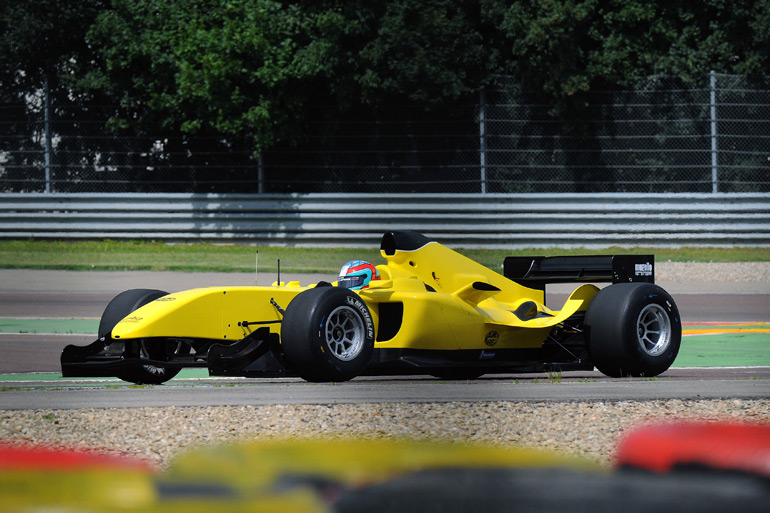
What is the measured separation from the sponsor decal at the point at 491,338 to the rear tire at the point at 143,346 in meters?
1.58

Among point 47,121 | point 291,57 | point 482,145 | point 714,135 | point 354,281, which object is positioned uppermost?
point 291,57

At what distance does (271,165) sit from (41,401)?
11.5m

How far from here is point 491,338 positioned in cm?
575

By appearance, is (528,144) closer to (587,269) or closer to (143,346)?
(587,269)

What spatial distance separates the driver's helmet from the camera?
5.56 metres

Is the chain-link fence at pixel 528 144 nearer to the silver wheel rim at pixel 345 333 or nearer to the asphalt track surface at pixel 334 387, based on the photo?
the asphalt track surface at pixel 334 387

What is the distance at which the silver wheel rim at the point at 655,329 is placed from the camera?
5715mm

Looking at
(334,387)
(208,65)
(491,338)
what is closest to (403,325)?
(491,338)

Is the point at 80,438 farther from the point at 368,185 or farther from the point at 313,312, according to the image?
the point at 368,185

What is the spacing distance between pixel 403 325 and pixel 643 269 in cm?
155

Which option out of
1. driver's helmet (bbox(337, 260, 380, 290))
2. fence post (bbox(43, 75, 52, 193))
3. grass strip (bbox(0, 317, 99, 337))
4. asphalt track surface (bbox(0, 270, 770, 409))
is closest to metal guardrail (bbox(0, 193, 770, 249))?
fence post (bbox(43, 75, 52, 193))

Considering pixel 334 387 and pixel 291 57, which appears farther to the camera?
pixel 291 57

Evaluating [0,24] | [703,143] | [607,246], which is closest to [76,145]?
[607,246]

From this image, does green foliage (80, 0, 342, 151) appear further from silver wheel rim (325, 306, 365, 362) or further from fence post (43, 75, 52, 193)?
silver wheel rim (325, 306, 365, 362)
